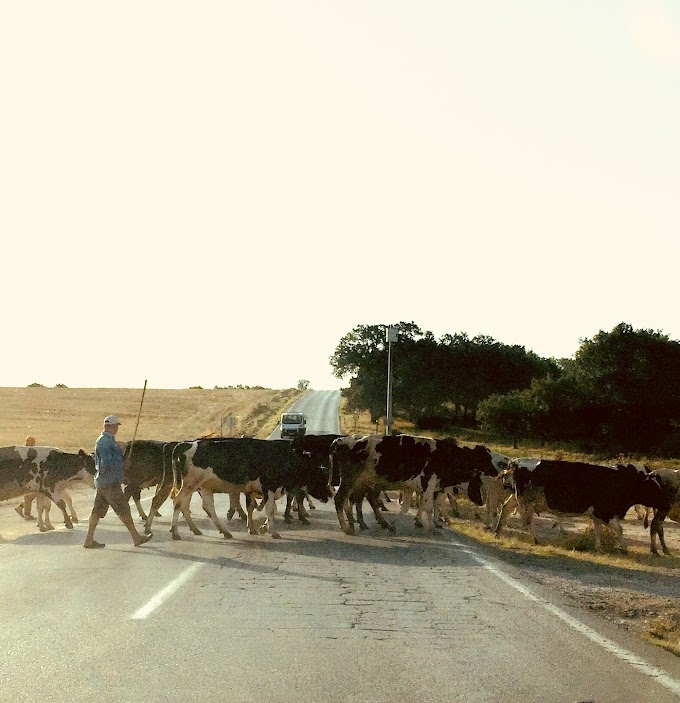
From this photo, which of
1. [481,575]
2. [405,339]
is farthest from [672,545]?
[405,339]

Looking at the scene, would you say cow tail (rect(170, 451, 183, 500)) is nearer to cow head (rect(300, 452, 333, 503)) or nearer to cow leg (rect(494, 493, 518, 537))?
cow head (rect(300, 452, 333, 503))

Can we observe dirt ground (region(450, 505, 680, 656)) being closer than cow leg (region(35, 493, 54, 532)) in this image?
Yes

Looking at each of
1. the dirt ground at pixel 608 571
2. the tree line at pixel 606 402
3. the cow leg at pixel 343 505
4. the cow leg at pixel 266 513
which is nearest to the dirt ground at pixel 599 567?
the dirt ground at pixel 608 571

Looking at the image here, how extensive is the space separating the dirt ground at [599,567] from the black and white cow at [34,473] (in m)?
0.75

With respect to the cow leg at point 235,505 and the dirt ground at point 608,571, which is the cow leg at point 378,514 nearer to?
the dirt ground at point 608,571

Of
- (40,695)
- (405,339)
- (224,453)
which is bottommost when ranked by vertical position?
(40,695)

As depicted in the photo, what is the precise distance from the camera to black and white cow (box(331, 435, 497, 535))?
21.1 m

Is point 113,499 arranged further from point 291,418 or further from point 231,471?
point 291,418

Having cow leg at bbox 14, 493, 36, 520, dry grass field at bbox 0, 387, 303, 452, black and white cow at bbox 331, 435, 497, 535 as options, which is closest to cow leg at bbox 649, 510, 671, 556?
black and white cow at bbox 331, 435, 497, 535

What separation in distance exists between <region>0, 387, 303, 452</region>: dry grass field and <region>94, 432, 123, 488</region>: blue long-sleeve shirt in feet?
118

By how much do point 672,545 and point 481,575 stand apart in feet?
29.4

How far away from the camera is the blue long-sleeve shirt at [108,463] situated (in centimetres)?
1636

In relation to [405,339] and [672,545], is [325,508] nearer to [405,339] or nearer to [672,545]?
[672,545]

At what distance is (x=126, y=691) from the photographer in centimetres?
701
